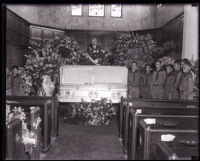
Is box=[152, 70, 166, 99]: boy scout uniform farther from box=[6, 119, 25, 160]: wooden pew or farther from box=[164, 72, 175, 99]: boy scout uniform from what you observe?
box=[6, 119, 25, 160]: wooden pew

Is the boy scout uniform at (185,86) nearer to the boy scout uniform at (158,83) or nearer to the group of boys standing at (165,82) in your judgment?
the group of boys standing at (165,82)

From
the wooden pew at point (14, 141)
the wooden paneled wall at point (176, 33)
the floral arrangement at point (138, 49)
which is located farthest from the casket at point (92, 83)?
the wooden pew at point (14, 141)

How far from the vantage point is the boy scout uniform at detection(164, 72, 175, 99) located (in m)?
7.47

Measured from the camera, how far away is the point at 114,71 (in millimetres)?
8078

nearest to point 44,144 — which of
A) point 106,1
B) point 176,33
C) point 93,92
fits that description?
point 93,92

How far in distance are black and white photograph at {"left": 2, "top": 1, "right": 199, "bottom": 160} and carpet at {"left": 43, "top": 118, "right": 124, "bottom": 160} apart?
2cm

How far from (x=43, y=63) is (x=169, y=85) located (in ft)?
11.4

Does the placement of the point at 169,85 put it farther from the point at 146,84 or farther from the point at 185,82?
the point at 146,84

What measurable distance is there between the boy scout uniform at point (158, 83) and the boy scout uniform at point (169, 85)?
0.35 feet

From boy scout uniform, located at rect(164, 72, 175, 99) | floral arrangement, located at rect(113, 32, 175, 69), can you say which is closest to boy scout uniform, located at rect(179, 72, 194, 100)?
boy scout uniform, located at rect(164, 72, 175, 99)

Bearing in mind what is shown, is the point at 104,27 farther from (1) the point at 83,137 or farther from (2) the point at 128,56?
(1) the point at 83,137

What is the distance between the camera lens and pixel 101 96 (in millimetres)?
7828

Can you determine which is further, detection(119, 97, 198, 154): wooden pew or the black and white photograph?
detection(119, 97, 198, 154): wooden pew

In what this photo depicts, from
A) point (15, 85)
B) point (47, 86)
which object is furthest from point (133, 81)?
point (15, 85)
